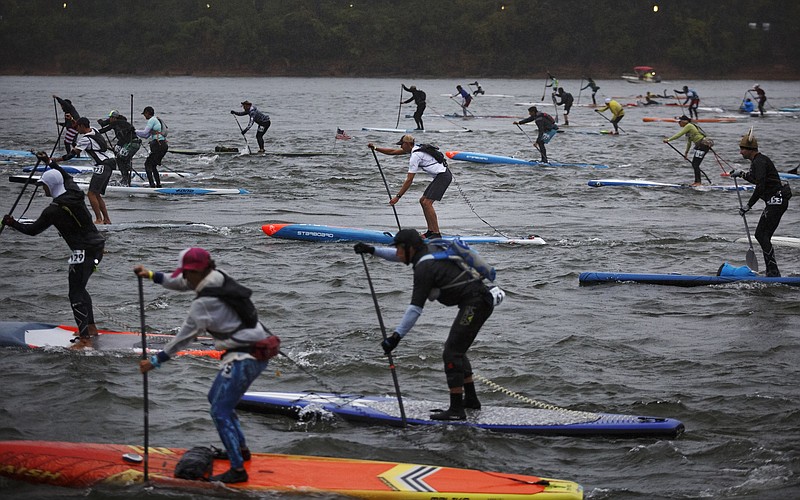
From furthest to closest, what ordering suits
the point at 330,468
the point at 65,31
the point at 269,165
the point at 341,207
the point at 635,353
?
the point at 65,31 → the point at 269,165 → the point at 341,207 → the point at 635,353 → the point at 330,468

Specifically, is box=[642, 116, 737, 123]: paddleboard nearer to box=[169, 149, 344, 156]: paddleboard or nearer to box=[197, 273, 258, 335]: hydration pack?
box=[169, 149, 344, 156]: paddleboard

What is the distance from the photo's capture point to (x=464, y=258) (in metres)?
8.99

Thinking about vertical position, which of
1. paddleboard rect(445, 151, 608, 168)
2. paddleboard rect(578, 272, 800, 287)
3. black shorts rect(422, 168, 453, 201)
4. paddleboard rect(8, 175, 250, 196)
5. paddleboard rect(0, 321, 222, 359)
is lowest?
paddleboard rect(0, 321, 222, 359)

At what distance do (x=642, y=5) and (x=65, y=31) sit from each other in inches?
2508

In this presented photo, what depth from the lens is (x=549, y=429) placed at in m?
9.32

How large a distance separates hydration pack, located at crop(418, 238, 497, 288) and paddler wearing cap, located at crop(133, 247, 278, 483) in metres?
2.08

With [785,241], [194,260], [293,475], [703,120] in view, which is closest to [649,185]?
[785,241]

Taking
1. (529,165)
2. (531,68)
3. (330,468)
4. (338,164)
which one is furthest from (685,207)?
(531,68)

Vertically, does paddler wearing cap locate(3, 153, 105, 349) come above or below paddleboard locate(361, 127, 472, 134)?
above

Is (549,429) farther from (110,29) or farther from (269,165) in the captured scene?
(110,29)

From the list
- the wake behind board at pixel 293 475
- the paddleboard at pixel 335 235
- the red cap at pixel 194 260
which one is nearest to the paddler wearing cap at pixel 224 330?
the red cap at pixel 194 260

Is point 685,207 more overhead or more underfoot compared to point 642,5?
more underfoot

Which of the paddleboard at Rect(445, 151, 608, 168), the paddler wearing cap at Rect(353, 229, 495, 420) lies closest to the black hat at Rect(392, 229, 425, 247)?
the paddler wearing cap at Rect(353, 229, 495, 420)

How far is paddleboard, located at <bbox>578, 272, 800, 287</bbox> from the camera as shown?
1528 cm
